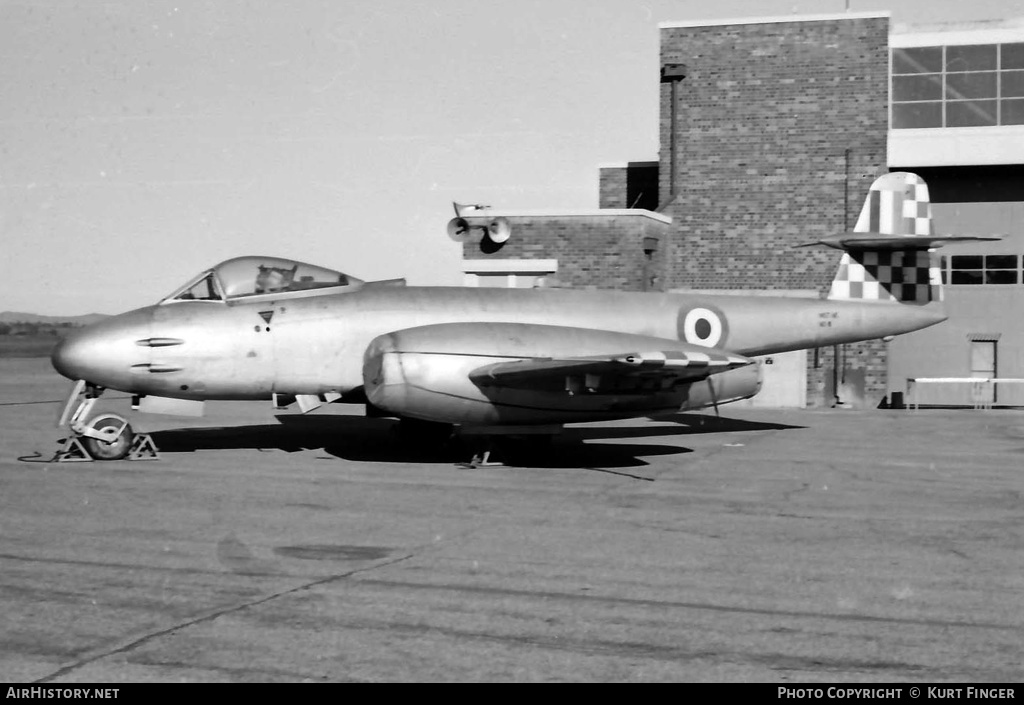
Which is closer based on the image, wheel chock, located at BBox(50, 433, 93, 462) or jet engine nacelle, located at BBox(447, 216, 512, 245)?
wheel chock, located at BBox(50, 433, 93, 462)

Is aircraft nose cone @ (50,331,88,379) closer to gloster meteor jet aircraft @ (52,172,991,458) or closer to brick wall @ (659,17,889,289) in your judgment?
gloster meteor jet aircraft @ (52,172,991,458)

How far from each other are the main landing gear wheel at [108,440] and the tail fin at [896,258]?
11074 millimetres

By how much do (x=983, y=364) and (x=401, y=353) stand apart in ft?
79.9

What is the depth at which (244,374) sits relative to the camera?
46.0 ft


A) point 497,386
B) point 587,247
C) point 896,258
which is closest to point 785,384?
point 587,247

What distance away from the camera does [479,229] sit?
1157 inches

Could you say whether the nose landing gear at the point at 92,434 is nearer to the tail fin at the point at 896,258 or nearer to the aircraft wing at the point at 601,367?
the aircraft wing at the point at 601,367

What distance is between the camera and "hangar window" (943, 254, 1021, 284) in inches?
1253

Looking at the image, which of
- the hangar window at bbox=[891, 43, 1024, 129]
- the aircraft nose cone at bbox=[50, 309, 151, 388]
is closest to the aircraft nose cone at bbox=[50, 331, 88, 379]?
the aircraft nose cone at bbox=[50, 309, 151, 388]

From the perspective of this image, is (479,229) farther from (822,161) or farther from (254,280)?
(254,280)

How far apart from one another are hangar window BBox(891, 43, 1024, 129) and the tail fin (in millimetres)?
12856

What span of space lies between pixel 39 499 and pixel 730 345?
978cm

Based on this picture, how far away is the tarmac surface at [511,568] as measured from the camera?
224 inches

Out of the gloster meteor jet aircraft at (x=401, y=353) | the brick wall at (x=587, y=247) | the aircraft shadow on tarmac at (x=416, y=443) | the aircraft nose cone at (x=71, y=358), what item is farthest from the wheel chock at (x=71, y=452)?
the brick wall at (x=587, y=247)
